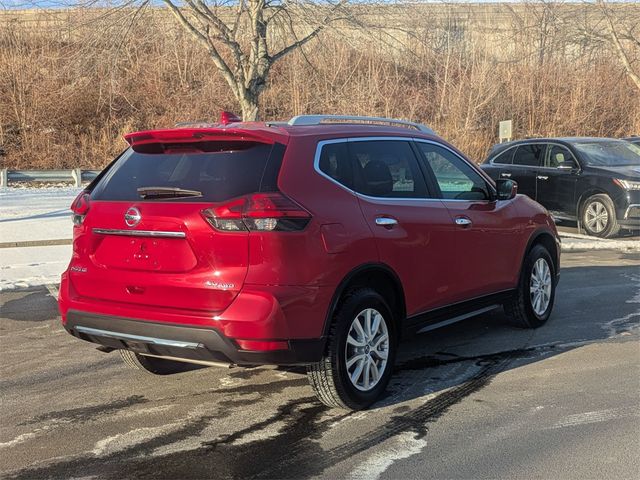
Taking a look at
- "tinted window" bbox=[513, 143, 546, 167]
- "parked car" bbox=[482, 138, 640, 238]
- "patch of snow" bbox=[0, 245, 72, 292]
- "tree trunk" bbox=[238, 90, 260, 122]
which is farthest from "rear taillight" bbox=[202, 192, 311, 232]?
"tree trunk" bbox=[238, 90, 260, 122]

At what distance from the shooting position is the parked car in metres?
12.3

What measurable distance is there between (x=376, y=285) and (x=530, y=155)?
33.3 ft

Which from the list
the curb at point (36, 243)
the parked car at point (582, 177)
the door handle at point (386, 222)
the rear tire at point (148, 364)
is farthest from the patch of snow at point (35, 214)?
the parked car at point (582, 177)

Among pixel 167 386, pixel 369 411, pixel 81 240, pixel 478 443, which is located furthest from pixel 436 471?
pixel 81 240

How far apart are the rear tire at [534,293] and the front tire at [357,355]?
6.44 ft

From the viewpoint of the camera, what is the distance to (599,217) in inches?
499

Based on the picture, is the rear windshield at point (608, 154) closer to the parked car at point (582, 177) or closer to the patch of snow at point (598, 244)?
the parked car at point (582, 177)

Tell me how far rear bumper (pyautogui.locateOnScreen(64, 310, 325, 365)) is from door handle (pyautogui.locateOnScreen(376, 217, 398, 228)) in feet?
2.96

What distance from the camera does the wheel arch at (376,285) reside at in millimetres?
4137

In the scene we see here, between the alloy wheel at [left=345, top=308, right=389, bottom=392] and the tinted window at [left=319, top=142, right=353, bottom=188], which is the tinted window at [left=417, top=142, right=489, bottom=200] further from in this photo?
the alloy wheel at [left=345, top=308, right=389, bottom=392]

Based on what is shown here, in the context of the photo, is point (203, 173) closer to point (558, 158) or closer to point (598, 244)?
point (598, 244)

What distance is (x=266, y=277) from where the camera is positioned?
3869mm

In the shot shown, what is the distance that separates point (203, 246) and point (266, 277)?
1.31 ft

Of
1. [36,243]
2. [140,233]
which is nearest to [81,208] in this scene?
[140,233]
